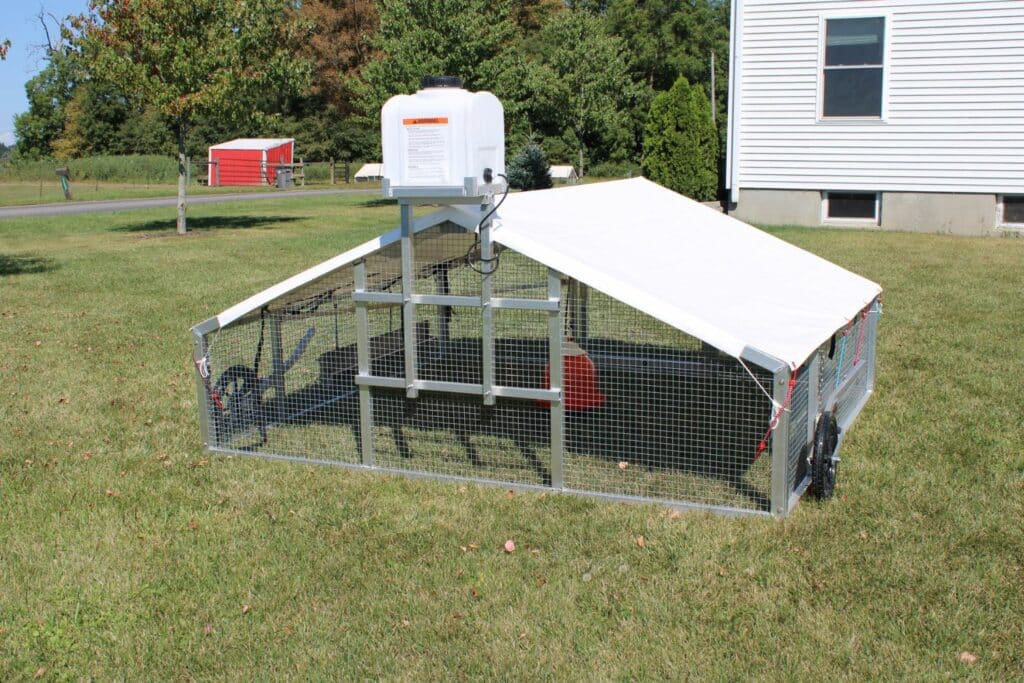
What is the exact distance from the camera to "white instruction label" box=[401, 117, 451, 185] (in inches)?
211

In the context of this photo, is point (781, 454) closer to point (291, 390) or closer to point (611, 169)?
point (291, 390)

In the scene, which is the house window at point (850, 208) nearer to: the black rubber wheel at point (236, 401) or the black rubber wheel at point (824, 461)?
the black rubber wheel at point (824, 461)

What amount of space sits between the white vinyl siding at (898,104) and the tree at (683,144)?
3.70 m

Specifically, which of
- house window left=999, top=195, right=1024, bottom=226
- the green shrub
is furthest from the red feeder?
the green shrub

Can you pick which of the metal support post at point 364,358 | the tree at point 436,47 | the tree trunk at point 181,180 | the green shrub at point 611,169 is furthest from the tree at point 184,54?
the green shrub at point 611,169

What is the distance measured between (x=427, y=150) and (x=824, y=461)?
2640mm

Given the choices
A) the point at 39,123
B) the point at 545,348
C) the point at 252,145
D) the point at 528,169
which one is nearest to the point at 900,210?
the point at 528,169

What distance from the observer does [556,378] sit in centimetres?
566

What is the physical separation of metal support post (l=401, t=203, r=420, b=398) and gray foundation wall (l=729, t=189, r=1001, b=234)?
13.9 metres

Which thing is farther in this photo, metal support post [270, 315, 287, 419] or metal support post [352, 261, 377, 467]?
metal support post [270, 315, 287, 419]

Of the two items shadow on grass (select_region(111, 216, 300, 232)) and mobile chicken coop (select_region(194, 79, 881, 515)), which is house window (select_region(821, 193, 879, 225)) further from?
shadow on grass (select_region(111, 216, 300, 232))

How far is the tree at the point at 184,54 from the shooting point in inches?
714

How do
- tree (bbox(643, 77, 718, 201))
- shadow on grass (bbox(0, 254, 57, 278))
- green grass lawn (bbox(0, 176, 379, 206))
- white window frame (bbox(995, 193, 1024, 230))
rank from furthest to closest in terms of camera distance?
green grass lawn (bbox(0, 176, 379, 206)) → tree (bbox(643, 77, 718, 201)) → white window frame (bbox(995, 193, 1024, 230)) → shadow on grass (bbox(0, 254, 57, 278))

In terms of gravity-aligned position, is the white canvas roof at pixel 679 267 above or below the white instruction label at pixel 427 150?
below
